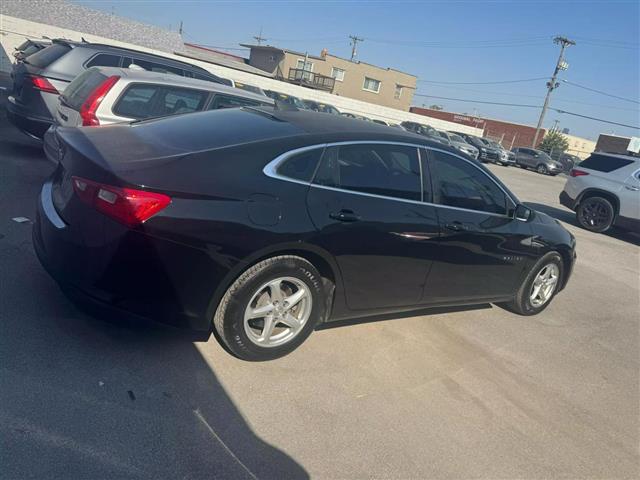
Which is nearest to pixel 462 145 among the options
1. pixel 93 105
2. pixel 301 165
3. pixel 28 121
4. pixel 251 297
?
pixel 28 121

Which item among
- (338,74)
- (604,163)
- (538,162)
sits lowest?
(604,163)

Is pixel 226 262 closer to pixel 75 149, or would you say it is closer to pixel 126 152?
pixel 126 152

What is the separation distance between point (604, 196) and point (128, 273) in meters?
11.7

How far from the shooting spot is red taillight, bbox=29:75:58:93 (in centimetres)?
714

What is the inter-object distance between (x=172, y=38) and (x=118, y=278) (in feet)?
140

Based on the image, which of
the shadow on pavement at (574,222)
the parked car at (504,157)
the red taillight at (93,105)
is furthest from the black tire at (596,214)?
the parked car at (504,157)

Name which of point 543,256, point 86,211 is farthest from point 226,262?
point 543,256

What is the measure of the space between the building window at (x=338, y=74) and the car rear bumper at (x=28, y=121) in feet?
156

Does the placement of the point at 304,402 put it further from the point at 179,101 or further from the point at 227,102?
the point at 227,102

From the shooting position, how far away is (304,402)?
3.23m

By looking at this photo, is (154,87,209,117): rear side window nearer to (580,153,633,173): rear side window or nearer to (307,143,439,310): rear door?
(307,143,439,310): rear door

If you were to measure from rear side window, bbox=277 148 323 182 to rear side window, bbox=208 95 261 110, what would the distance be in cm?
392

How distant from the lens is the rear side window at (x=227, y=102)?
7.02m

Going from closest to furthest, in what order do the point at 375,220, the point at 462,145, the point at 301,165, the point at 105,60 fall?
the point at 301,165
the point at 375,220
the point at 105,60
the point at 462,145
